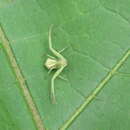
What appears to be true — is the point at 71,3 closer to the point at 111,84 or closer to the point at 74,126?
the point at 111,84

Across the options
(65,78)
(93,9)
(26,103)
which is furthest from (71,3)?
(26,103)

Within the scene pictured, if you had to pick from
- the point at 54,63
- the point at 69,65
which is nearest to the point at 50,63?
the point at 54,63

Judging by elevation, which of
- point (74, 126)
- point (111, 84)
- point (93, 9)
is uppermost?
point (93, 9)

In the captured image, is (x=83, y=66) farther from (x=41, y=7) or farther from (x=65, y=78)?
(x=41, y=7)

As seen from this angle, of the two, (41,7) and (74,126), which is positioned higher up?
(41,7)

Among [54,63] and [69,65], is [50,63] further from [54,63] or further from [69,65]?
[69,65]

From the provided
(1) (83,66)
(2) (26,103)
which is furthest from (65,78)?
(2) (26,103)
